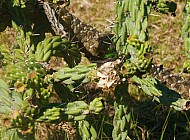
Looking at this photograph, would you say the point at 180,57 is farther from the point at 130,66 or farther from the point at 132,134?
the point at 130,66

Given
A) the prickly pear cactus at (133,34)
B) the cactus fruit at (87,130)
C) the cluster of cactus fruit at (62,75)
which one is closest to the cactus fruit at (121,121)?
the cluster of cactus fruit at (62,75)

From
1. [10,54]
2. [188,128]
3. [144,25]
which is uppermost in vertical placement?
[144,25]

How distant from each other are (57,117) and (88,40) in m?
0.88

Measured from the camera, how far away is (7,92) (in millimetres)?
2135

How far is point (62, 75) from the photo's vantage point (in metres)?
2.21

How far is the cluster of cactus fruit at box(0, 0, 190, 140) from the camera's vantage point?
2084mm

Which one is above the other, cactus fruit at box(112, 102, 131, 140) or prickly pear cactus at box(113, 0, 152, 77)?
prickly pear cactus at box(113, 0, 152, 77)

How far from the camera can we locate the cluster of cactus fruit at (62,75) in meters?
2.08

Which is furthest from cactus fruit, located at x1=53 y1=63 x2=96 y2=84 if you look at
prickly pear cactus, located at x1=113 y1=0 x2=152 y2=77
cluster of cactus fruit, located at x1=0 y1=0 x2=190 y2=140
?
prickly pear cactus, located at x1=113 y1=0 x2=152 y2=77

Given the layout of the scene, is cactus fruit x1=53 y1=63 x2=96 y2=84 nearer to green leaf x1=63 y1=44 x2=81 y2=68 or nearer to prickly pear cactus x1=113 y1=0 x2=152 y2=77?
prickly pear cactus x1=113 y1=0 x2=152 y2=77

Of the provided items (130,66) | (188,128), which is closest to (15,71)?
(130,66)

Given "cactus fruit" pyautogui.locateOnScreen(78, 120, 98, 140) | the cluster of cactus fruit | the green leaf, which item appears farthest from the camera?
the green leaf

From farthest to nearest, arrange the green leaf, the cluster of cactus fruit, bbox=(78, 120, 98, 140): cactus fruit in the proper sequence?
the green leaf → bbox=(78, 120, 98, 140): cactus fruit → the cluster of cactus fruit

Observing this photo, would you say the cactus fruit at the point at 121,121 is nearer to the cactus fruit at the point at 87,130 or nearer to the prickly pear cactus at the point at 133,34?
the cactus fruit at the point at 87,130
